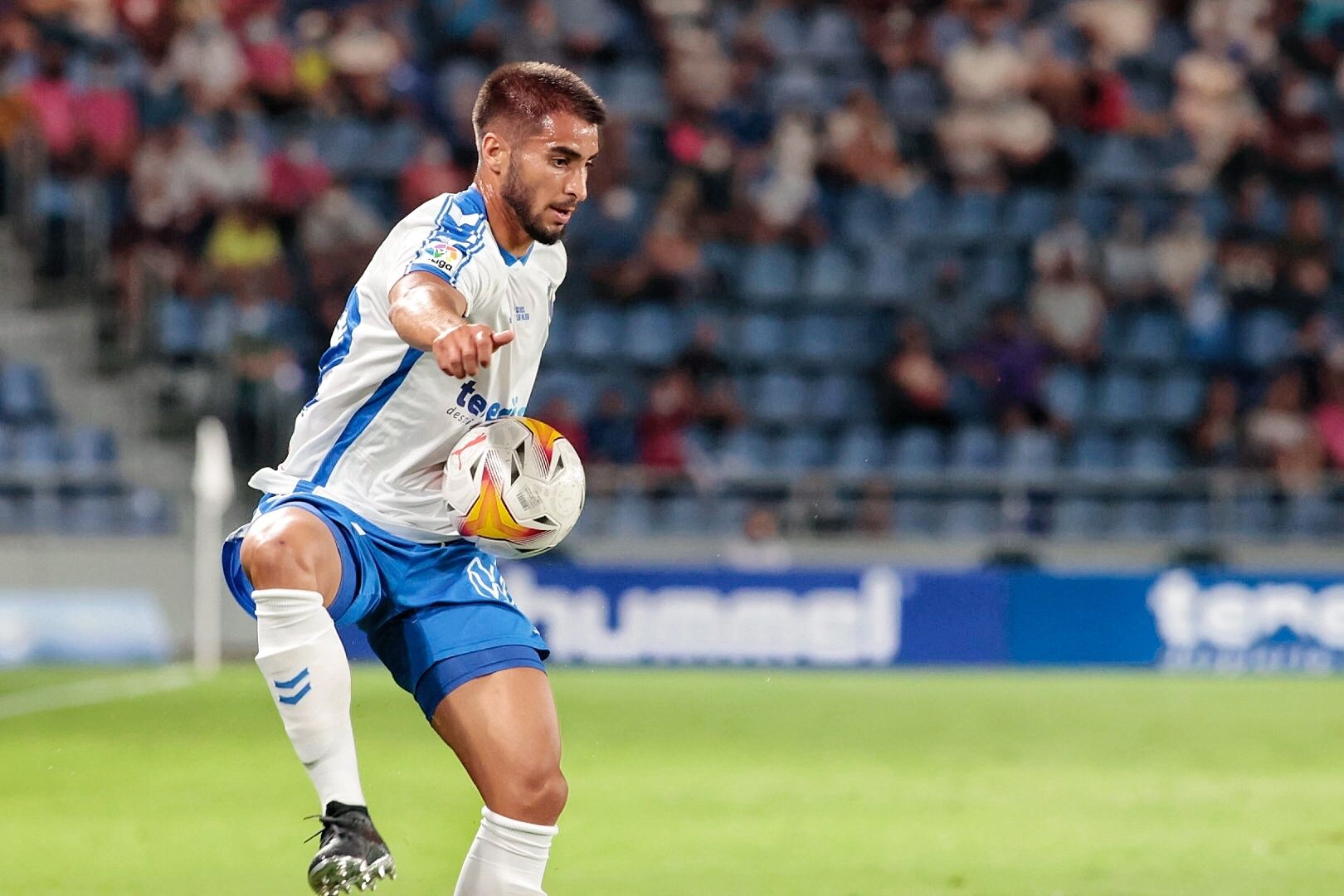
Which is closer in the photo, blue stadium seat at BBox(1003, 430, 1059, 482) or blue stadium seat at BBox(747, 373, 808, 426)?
blue stadium seat at BBox(1003, 430, 1059, 482)

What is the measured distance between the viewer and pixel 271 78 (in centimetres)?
→ 1762

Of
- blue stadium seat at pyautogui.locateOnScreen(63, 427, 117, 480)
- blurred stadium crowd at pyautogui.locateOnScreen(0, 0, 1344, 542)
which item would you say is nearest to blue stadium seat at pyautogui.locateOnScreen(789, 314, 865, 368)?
blurred stadium crowd at pyautogui.locateOnScreen(0, 0, 1344, 542)

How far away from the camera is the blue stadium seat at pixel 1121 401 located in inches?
661

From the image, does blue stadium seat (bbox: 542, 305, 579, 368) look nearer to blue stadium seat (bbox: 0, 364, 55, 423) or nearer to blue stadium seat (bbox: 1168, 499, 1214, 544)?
blue stadium seat (bbox: 0, 364, 55, 423)

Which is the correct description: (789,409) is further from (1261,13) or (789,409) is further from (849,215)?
(1261,13)

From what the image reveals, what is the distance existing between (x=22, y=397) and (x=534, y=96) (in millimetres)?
12685

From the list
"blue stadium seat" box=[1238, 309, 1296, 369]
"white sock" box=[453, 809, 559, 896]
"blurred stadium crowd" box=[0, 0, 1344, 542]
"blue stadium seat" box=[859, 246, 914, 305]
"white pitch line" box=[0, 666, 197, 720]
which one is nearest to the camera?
"white sock" box=[453, 809, 559, 896]

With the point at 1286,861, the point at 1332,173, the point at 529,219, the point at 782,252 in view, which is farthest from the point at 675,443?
the point at 529,219

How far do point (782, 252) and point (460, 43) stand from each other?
3.76m

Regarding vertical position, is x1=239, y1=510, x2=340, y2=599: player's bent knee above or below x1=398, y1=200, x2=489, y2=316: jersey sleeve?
below

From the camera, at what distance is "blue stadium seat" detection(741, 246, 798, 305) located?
56.7 feet

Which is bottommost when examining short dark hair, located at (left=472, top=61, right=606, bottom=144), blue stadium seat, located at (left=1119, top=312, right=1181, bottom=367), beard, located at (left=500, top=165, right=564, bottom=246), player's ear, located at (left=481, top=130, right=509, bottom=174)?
beard, located at (left=500, top=165, right=564, bottom=246)

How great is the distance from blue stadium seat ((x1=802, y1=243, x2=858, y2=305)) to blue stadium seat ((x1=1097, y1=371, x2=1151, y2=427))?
7.94 feet

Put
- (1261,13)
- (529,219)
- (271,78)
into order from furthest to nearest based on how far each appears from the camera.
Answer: (1261,13), (271,78), (529,219)
